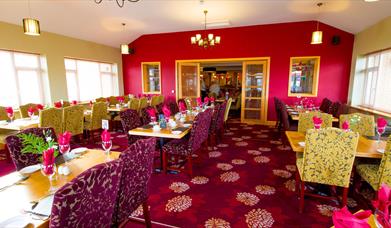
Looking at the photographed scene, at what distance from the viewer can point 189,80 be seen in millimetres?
8016

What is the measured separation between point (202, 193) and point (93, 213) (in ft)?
5.96

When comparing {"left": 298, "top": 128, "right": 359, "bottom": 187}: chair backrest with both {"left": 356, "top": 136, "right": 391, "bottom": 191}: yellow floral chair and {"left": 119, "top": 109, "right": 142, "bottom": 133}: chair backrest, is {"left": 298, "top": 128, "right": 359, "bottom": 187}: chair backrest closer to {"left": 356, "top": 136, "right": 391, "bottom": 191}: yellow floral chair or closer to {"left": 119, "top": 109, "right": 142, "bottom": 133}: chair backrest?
{"left": 356, "top": 136, "right": 391, "bottom": 191}: yellow floral chair

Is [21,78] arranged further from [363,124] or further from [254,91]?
[363,124]

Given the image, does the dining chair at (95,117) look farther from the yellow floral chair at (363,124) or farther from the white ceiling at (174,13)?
the yellow floral chair at (363,124)

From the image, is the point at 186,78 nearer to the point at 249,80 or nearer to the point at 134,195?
the point at 249,80

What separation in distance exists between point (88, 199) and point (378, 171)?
2.65 meters

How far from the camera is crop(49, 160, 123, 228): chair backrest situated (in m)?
0.95

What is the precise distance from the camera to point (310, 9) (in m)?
5.28

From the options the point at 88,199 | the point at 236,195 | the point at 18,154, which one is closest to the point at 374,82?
the point at 236,195

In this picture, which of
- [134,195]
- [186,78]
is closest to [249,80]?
[186,78]

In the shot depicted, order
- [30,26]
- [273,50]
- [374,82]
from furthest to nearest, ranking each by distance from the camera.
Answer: [273,50], [374,82], [30,26]

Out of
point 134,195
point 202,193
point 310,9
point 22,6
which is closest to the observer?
point 134,195

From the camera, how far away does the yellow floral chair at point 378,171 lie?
1.86m

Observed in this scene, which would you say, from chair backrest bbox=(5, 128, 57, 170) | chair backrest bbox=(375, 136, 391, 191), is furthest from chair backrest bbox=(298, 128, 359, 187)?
chair backrest bbox=(5, 128, 57, 170)
